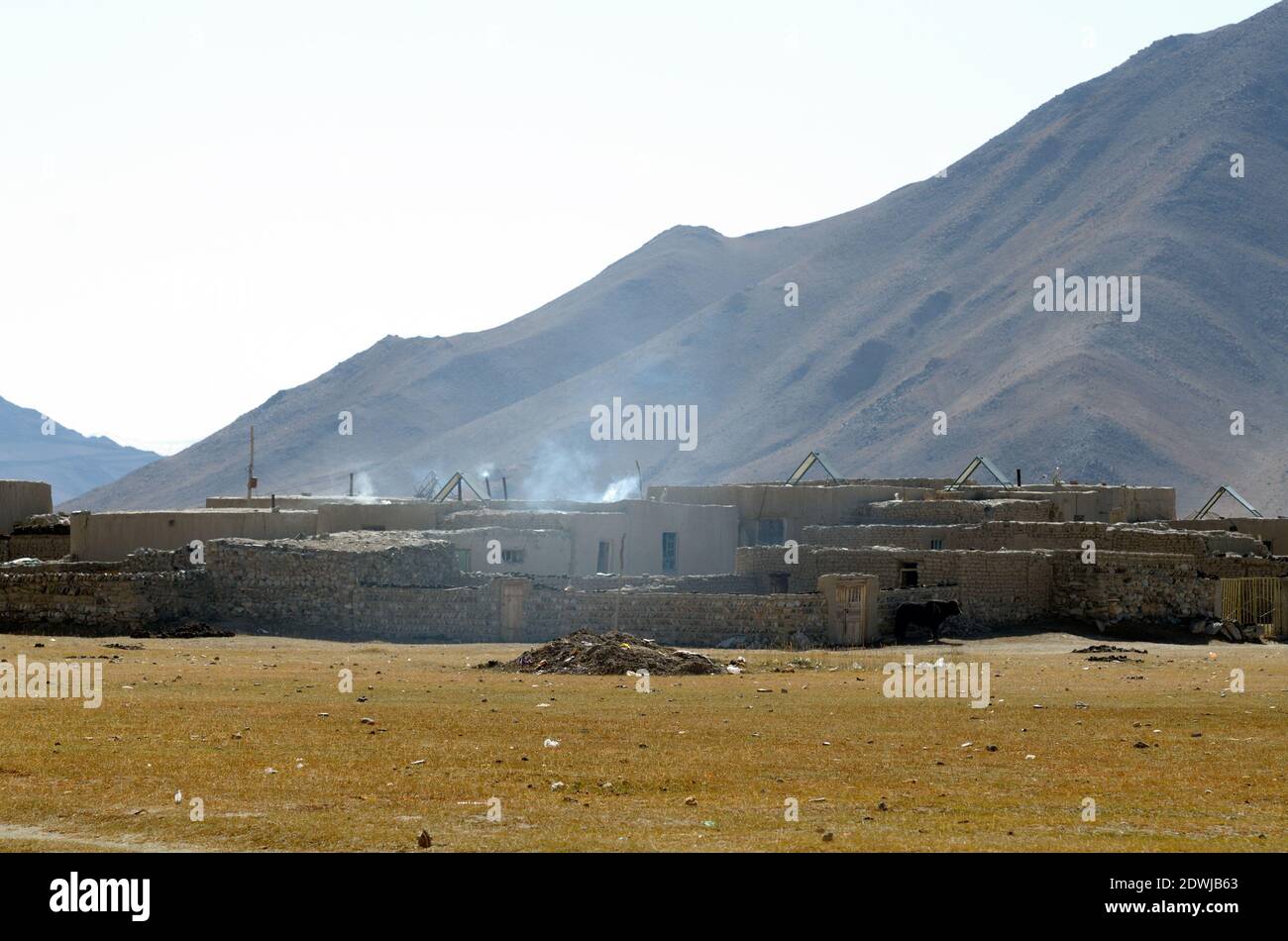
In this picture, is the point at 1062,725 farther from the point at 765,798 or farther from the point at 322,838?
the point at 322,838

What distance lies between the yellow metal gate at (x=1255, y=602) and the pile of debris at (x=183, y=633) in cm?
2222

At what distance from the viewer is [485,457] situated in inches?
7431

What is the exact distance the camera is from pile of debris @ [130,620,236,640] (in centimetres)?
3766

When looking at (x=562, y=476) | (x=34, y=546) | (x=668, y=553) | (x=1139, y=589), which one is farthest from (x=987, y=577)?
(x=562, y=476)

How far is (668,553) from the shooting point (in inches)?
2058

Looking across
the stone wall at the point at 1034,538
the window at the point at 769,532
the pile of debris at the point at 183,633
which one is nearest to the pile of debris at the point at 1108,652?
the stone wall at the point at 1034,538

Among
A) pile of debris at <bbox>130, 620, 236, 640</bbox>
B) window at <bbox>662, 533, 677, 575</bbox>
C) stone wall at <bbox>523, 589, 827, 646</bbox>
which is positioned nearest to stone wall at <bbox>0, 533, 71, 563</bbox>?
pile of debris at <bbox>130, 620, 236, 640</bbox>

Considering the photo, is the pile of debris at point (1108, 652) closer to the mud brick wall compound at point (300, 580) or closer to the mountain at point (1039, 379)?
the mud brick wall compound at point (300, 580)

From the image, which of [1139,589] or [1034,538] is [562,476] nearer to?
[1034,538]

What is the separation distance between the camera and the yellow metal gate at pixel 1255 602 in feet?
133

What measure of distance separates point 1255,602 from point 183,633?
78.4ft

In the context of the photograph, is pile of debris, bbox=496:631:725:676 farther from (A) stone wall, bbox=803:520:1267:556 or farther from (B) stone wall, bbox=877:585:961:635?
(A) stone wall, bbox=803:520:1267:556

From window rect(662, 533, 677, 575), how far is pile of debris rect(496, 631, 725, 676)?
20.2 meters
